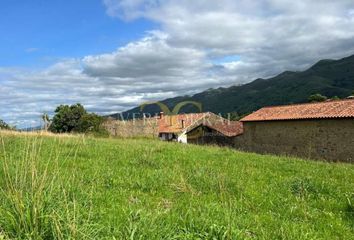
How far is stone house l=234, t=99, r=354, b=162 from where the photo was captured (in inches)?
1332

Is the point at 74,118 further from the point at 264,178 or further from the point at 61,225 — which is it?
the point at 61,225

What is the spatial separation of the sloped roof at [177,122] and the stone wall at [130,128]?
3776 mm

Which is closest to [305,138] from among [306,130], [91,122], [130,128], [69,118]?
[306,130]

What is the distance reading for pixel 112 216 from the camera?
5176mm

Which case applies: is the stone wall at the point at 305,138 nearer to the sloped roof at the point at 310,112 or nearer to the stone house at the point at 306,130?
the stone house at the point at 306,130

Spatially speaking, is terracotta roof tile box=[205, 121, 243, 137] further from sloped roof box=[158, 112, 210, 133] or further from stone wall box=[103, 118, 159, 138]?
stone wall box=[103, 118, 159, 138]

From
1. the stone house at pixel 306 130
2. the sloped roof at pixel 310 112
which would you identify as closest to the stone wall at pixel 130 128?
the stone house at pixel 306 130

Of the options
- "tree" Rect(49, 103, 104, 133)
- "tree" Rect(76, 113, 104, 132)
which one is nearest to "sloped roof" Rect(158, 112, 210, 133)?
"tree" Rect(76, 113, 104, 132)

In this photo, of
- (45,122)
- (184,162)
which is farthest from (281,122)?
(45,122)

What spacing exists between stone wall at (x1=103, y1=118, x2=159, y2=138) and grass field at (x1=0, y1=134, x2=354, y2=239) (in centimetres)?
4887

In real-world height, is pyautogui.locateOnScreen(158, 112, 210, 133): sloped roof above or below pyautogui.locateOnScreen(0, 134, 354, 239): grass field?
above

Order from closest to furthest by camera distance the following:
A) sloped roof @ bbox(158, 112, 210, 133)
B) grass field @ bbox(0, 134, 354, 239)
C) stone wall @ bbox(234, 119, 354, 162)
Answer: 1. grass field @ bbox(0, 134, 354, 239)
2. stone wall @ bbox(234, 119, 354, 162)
3. sloped roof @ bbox(158, 112, 210, 133)

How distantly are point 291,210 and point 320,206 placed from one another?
49.9 inches

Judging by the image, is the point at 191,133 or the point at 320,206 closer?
the point at 320,206
